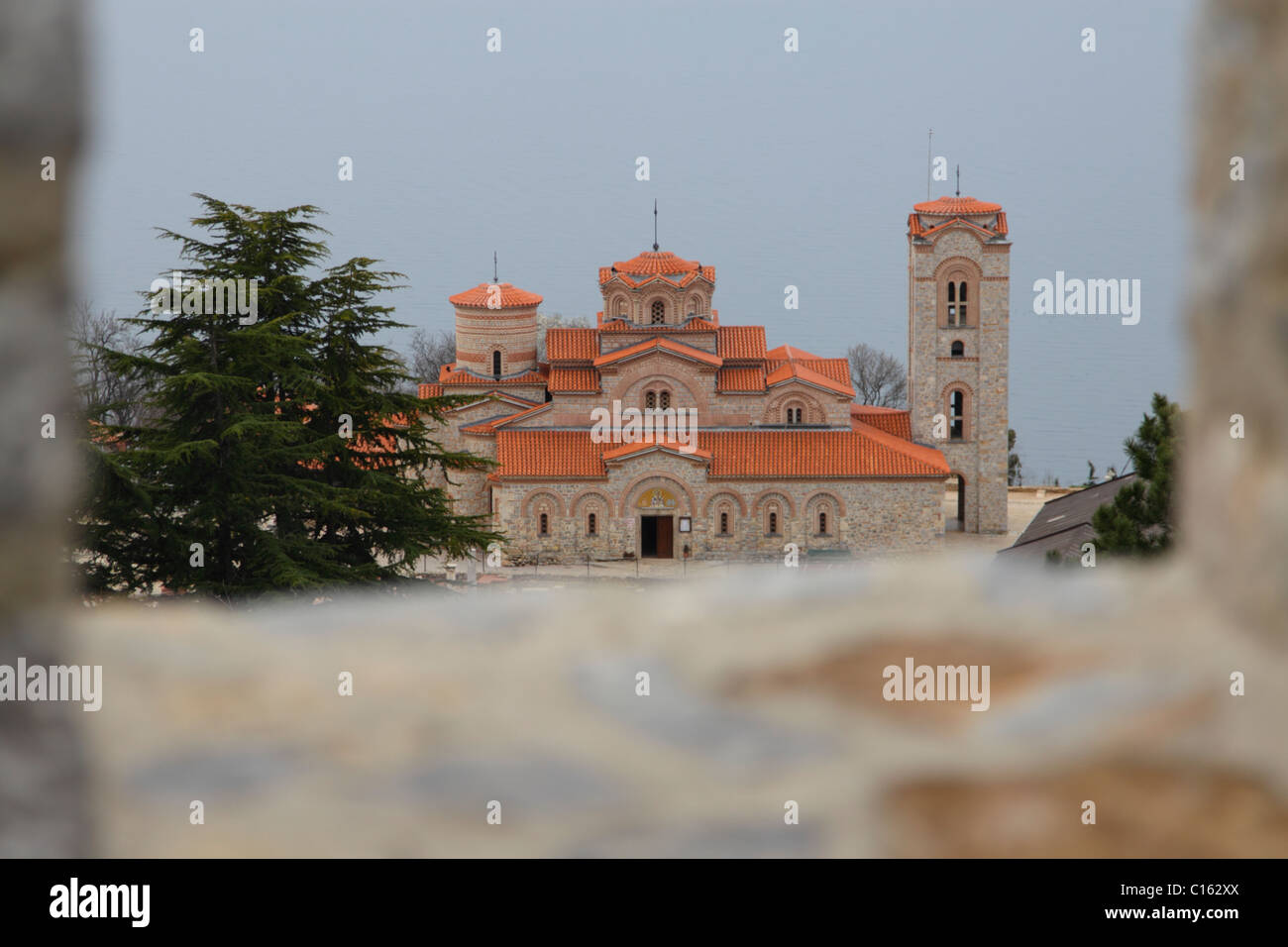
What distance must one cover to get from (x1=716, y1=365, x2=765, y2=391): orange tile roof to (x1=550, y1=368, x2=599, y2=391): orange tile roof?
278 centimetres

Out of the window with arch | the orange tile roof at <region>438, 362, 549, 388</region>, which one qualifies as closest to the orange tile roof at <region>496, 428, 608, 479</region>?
the orange tile roof at <region>438, 362, 549, 388</region>

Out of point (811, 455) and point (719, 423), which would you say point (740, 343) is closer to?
point (719, 423)

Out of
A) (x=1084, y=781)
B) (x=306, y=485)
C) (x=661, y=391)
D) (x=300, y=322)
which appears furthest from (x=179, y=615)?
(x=661, y=391)

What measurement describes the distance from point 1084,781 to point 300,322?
1586 cm

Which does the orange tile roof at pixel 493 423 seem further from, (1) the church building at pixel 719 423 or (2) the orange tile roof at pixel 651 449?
(2) the orange tile roof at pixel 651 449

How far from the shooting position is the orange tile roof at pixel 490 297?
2912 cm

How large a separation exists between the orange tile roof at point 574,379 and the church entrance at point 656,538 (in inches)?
130

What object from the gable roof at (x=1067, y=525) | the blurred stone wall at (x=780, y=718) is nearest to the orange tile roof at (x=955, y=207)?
the gable roof at (x=1067, y=525)

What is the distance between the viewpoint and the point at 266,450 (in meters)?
14.0

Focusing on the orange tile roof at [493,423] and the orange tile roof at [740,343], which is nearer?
the orange tile roof at [493,423]

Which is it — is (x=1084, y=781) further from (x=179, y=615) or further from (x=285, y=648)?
(x=179, y=615)

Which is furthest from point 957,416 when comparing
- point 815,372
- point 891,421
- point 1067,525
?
Result: point 1067,525

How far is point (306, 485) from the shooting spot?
14.2 m
